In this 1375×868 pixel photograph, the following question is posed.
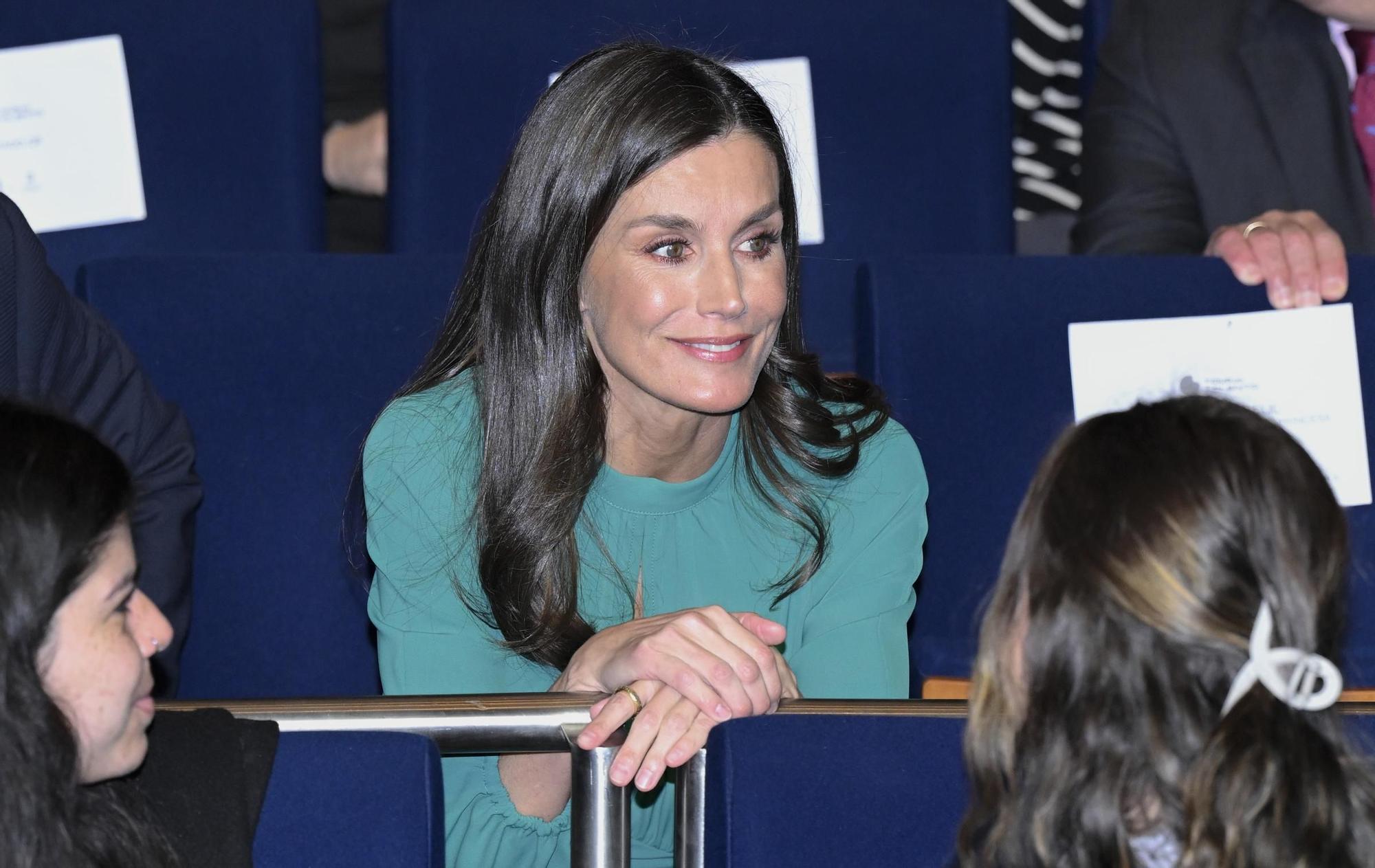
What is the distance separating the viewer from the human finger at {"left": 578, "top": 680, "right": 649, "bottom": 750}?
1273 millimetres

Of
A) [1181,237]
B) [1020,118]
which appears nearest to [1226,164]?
[1181,237]

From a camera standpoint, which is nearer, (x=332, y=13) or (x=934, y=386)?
(x=934, y=386)

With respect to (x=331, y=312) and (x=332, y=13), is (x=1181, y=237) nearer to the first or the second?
(x=331, y=312)

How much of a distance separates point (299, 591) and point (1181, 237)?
4.69 feet

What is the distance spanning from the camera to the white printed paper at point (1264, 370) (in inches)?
77.3

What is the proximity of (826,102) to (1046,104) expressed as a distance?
0.56 metres

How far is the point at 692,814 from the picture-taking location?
4.18 feet

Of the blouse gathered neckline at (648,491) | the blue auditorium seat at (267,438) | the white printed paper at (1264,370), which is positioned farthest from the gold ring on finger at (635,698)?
the white printed paper at (1264,370)

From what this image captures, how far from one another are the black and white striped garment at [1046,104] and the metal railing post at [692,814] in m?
1.62

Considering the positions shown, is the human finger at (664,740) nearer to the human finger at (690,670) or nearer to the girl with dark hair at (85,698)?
the human finger at (690,670)

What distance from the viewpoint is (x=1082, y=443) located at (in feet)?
3.49

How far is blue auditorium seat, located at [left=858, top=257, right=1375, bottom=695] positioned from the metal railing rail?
2.21 feet

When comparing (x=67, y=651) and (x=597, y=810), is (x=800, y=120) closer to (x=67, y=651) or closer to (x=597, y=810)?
(x=597, y=810)

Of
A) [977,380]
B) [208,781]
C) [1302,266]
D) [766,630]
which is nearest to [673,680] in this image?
[766,630]
